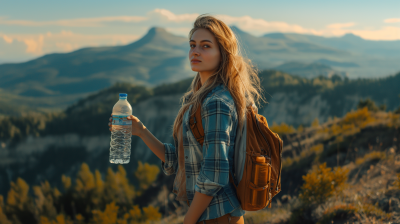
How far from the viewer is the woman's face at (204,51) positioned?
83.8 inches

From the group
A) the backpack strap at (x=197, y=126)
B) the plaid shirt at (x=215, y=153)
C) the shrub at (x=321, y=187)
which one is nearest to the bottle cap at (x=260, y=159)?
the plaid shirt at (x=215, y=153)

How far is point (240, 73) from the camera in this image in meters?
2.23

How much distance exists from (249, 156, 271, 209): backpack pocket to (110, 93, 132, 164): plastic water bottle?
1042 millimetres

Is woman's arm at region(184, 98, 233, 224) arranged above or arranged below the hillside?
above

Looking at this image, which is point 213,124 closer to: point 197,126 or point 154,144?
point 197,126

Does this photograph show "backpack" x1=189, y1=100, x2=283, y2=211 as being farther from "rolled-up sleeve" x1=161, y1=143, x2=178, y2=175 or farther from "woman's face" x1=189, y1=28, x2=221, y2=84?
"rolled-up sleeve" x1=161, y1=143, x2=178, y2=175

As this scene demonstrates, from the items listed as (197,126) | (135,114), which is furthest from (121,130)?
(135,114)

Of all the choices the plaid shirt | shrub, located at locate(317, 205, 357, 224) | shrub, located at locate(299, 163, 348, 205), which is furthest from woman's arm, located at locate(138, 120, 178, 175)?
shrub, located at locate(299, 163, 348, 205)

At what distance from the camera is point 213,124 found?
72.3 inches

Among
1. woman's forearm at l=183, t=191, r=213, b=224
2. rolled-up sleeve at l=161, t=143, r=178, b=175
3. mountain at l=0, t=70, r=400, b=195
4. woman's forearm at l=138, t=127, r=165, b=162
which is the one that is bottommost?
mountain at l=0, t=70, r=400, b=195

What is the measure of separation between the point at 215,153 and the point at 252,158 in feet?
0.87

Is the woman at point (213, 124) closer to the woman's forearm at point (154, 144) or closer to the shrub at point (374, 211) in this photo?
the woman's forearm at point (154, 144)

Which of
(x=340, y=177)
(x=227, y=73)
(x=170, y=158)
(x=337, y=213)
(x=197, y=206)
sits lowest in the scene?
(x=337, y=213)

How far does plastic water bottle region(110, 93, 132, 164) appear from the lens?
2396 mm
